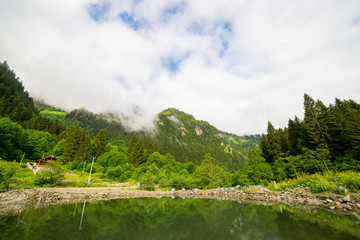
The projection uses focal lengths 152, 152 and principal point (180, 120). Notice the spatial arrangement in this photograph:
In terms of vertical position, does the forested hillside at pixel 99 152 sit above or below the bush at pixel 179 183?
above

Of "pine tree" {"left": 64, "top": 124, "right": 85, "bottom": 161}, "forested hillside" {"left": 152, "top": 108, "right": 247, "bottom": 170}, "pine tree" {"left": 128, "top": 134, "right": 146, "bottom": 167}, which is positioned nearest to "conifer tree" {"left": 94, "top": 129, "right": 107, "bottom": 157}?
"pine tree" {"left": 64, "top": 124, "right": 85, "bottom": 161}

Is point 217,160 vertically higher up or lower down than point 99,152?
lower down

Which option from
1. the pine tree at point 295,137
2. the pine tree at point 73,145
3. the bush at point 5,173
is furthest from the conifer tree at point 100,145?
the pine tree at point 295,137

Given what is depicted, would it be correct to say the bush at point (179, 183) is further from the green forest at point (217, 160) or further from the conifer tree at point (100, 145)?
the conifer tree at point (100, 145)

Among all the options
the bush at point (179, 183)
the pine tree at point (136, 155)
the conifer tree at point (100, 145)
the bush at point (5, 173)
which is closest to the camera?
the bush at point (5, 173)

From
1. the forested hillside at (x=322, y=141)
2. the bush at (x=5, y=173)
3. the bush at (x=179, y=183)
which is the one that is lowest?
the bush at (x=179, y=183)

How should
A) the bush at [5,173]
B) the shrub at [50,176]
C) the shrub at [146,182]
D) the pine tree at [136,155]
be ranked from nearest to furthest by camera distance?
the bush at [5,173], the shrub at [50,176], the shrub at [146,182], the pine tree at [136,155]

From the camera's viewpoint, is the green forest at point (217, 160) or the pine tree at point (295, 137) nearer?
the green forest at point (217, 160)

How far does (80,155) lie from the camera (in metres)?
63.3

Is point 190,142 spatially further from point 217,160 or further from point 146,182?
point 146,182

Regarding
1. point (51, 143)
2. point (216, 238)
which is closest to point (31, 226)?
point (216, 238)

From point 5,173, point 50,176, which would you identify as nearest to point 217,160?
point 50,176

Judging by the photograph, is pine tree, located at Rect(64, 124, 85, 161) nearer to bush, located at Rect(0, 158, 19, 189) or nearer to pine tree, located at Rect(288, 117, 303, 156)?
bush, located at Rect(0, 158, 19, 189)

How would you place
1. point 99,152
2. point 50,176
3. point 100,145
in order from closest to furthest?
point 50,176
point 99,152
point 100,145
